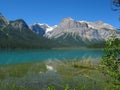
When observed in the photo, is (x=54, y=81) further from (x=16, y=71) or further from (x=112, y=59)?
(x=112, y=59)

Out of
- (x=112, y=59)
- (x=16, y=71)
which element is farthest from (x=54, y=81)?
(x=112, y=59)

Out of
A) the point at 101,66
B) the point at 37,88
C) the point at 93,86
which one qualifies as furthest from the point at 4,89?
the point at 101,66

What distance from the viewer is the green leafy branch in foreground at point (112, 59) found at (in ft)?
41.4

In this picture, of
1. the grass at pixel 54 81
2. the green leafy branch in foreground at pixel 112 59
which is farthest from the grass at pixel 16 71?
the green leafy branch in foreground at pixel 112 59

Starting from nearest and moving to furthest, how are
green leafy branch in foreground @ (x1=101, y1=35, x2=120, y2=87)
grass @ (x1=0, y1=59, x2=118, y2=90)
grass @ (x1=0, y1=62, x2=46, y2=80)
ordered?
1. green leafy branch in foreground @ (x1=101, y1=35, x2=120, y2=87)
2. grass @ (x1=0, y1=59, x2=118, y2=90)
3. grass @ (x1=0, y1=62, x2=46, y2=80)

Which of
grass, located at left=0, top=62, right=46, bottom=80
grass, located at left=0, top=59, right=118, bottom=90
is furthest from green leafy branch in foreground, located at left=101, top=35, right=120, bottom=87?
grass, located at left=0, top=62, right=46, bottom=80

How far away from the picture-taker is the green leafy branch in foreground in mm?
12627

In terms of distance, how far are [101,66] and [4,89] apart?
999 inches

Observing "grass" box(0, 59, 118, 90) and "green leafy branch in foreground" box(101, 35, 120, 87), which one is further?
"grass" box(0, 59, 118, 90)

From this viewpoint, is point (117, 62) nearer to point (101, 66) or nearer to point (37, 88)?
point (101, 66)

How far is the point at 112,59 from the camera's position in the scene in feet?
41.7

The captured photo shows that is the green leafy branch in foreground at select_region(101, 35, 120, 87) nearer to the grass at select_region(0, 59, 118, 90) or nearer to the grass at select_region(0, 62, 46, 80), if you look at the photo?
the grass at select_region(0, 59, 118, 90)

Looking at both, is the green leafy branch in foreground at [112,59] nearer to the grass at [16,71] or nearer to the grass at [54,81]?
the grass at [54,81]

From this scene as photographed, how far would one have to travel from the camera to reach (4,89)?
36.0 metres
